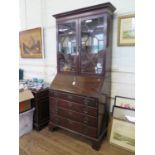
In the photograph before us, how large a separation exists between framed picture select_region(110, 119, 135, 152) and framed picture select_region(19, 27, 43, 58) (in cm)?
208

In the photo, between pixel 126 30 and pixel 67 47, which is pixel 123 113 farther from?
pixel 67 47

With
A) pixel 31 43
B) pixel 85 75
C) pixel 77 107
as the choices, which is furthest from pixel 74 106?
pixel 31 43

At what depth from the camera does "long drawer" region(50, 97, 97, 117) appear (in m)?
2.12

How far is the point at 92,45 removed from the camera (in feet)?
7.55

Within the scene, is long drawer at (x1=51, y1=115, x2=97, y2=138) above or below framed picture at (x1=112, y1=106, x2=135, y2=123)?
below

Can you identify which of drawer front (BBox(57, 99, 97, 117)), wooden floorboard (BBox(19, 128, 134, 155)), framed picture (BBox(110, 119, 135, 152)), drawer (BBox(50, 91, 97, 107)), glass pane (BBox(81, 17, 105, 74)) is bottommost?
A: wooden floorboard (BBox(19, 128, 134, 155))

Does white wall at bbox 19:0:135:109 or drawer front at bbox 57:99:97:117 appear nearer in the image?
drawer front at bbox 57:99:97:117

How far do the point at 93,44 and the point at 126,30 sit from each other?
52 centimetres

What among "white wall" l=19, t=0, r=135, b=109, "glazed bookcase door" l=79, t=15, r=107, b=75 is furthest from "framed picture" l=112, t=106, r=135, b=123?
"glazed bookcase door" l=79, t=15, r=107, b=75

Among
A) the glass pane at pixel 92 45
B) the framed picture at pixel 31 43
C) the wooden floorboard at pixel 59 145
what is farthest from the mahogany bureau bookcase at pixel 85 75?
the framed picture at pixel 31 43

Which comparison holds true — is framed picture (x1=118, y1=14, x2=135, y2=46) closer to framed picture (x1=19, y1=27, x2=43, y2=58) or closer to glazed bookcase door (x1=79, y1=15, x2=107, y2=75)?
glazed bookcase door (x1=79, y1=15, x2=107, y2=75)

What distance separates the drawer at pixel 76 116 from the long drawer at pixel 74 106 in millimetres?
59

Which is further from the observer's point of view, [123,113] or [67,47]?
[67,47]
